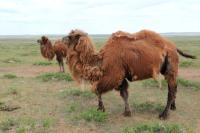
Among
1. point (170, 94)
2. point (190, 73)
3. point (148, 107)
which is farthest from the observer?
point (190, 73)

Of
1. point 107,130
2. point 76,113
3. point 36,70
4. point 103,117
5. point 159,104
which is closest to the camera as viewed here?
point 107,130

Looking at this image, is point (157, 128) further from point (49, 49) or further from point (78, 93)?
point (49, 49)

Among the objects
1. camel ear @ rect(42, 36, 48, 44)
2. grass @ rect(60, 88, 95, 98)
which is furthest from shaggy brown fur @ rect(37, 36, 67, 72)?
grass @ rect(60, 88, 95, 98)

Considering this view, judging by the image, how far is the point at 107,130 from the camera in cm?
761

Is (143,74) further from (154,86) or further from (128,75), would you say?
(154,86)

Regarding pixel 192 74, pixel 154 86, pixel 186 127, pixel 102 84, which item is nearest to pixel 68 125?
pixel 102 84

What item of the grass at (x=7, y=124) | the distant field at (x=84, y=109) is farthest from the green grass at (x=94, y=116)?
the grass at (x=7, y=124)

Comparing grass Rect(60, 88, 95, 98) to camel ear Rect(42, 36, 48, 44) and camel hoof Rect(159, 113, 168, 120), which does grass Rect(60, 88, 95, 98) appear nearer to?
camel hoof Rect(159, 113, 168, 120)

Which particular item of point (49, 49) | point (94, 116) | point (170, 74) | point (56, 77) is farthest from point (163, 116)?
point (49, 49)

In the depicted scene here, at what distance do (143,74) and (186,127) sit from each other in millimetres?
1435

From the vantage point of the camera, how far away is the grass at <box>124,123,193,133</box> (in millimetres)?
7234

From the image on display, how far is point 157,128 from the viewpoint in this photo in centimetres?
742

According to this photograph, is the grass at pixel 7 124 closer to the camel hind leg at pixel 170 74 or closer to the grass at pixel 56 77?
the camel hind leg at pixel 170 74

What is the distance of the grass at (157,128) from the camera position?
7234 millimetres
